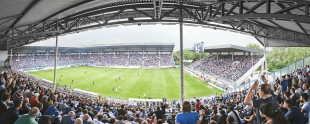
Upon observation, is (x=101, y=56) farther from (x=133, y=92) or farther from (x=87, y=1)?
(x=87, y=1)

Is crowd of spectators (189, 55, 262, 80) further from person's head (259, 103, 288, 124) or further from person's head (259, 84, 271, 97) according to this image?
person's head (259, 103, 288, 124)

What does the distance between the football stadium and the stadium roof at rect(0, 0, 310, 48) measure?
0.16 feet

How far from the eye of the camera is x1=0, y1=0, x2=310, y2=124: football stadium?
401 centimetres

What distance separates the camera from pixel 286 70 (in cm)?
1680

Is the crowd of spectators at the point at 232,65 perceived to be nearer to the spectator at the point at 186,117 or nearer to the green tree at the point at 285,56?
the green tree at the point at 285,56

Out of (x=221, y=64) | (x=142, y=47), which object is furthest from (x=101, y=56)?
(x=221, y=64)

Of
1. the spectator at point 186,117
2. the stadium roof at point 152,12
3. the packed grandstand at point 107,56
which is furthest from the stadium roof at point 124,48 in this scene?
the spectator at point 186,117

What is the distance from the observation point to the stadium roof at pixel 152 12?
6330 mm

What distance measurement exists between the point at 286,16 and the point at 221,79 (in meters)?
27.1

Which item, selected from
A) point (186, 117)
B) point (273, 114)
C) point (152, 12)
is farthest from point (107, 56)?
point (273, 114)

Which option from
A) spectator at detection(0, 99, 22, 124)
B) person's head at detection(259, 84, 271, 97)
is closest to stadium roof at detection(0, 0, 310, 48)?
person's head at detection(259, 84, 271, 97)

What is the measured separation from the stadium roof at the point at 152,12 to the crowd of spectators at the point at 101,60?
164 ft

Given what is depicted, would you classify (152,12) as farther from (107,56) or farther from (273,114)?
(107,56)

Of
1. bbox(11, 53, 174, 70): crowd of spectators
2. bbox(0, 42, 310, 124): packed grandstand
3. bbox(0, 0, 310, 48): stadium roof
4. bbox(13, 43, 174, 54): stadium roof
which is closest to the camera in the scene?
bbox(0, 42, 310, 124): packed grandstand
